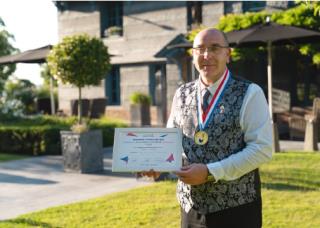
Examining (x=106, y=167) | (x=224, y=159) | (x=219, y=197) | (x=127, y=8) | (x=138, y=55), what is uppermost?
(x=127, y=8)

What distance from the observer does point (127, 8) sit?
66.2 feet

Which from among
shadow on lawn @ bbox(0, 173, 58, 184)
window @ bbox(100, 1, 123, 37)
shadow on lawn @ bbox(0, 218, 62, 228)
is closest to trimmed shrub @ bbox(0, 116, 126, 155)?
shadow on lawn @ bbox(0, 173, 58, 184)

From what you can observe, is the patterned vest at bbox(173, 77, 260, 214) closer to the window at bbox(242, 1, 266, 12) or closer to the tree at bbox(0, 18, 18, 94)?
the window at bbox(242, 1, 266, 12)

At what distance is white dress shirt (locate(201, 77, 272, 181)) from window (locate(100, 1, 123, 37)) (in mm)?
18299

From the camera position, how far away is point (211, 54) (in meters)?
2.89

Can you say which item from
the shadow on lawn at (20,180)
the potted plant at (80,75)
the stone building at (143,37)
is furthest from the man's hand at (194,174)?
the stone building at (143,37)

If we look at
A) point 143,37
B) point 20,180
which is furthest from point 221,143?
point 143,37

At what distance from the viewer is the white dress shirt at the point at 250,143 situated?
277 centimetres

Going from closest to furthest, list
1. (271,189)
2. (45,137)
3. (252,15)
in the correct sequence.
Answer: (271,189) → (45,137) → (252,15)

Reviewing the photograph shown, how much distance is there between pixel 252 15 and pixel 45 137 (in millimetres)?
6886

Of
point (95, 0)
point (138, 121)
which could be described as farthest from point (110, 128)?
point (95, 0)

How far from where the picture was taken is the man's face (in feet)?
9.50

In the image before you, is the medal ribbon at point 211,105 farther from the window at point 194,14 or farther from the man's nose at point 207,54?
the window at point 194,14

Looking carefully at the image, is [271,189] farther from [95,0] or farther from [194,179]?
[95,0]
